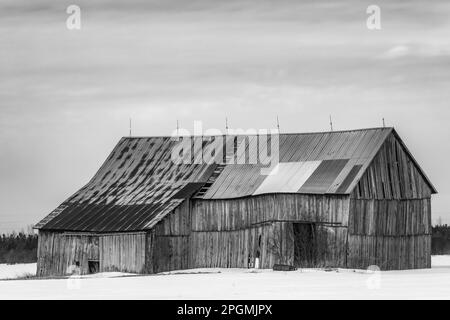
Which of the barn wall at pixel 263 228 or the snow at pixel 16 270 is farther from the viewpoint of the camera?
the snow at pixel 16 270

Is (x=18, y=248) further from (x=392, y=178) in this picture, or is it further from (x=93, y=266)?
(x=392, y=178)

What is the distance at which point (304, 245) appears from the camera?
238 ft

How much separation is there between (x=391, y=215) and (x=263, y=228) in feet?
22.0

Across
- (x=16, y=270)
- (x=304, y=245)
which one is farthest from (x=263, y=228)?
(x=16, y=270)

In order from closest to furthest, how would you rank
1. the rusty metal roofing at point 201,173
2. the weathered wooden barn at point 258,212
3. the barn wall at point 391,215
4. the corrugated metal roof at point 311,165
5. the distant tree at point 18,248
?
1. the barn wall at point 391,215
2. the weathered wooden barn at point 258,212
3. the corrugated metal roof at point 311,165
4. the rusty metal roofing at point 201,173
5. the distant tree at point 18,248

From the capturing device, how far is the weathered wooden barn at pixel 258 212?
236 feet

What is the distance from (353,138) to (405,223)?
5.28 m

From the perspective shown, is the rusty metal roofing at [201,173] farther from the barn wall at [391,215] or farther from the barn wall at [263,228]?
the barn wall at [391,215]

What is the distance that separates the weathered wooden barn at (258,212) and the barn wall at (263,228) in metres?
0.05

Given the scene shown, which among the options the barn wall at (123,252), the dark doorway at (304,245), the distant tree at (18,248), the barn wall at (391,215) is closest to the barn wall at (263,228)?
the dark doorway at (304,245)

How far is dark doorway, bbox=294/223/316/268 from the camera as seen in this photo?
71.9 m

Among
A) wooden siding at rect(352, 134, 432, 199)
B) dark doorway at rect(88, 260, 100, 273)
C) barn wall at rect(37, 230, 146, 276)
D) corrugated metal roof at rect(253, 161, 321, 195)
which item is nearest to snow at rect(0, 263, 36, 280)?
barn wall at rect(37, 230, 146, 276)
